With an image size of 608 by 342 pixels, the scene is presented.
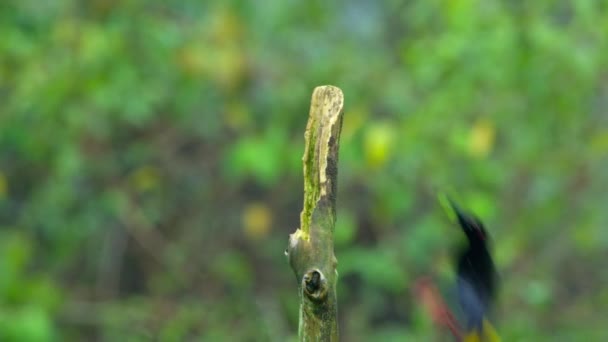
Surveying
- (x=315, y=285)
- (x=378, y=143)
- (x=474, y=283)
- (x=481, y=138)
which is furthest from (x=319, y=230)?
(x=481, y=138)

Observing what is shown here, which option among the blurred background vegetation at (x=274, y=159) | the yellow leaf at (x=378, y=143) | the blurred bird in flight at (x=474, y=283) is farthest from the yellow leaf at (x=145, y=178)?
the blurred bird in flight at (x=474, y=283)

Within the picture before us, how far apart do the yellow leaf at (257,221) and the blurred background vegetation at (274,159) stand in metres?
0.01

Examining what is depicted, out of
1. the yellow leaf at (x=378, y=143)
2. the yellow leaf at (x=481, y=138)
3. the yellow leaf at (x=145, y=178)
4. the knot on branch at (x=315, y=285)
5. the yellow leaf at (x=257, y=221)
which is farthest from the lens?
the yellow leaf at (x=257, y=221)

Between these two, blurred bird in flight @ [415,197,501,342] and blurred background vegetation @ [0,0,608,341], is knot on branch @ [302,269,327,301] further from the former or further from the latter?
blurred background vegetation @ [0,0,608,341]

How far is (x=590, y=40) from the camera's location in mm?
3545

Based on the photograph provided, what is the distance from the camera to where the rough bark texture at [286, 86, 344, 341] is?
1156 millimetres

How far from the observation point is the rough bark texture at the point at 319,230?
1.16m

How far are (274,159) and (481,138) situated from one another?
0.77 metres

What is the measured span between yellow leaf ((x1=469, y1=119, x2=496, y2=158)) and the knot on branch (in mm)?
2553

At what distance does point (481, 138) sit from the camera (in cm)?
368

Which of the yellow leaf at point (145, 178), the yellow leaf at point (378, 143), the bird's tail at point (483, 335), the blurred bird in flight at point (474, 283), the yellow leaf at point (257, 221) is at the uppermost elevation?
the yellow leaf at point (145, 178)

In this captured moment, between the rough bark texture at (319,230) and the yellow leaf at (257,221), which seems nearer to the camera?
the rough bark texture at (319,230)

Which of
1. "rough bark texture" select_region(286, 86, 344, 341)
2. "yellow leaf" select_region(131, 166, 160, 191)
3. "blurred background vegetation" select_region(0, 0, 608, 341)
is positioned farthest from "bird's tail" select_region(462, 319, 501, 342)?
"yellow leaf" select_region(131, 166, 160, 191)

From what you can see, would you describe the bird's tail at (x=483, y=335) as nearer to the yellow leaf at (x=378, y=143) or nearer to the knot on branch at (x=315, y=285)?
the knot on branch at (x=315, y=285)
